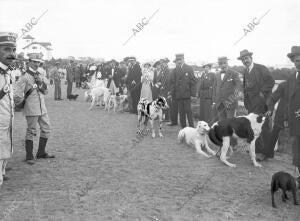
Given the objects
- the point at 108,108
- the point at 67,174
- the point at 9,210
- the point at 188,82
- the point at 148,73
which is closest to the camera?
the point at 9,210

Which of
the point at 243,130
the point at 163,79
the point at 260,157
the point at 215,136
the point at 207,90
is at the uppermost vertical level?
the point at 163,79

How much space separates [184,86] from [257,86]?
13.3 feet

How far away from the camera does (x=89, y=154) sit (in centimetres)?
888

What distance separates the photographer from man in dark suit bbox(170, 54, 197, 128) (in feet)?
40.2

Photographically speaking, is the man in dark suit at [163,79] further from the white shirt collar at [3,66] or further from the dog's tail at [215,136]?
the white shirt collar at [3,66]

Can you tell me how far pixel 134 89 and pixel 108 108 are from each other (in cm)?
188

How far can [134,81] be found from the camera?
1655 cm

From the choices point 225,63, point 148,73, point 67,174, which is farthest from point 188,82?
point 67,174

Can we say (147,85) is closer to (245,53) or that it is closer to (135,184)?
(245,53)

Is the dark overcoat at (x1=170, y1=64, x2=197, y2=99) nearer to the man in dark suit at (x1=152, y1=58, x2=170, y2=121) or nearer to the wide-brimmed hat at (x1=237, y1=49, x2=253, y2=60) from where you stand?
the man in dark suit at (x1=152, y1=58, x2=170, y2=121)

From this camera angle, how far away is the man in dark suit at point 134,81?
656 inches

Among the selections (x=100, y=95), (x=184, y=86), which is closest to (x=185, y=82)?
(x=184, y=86)

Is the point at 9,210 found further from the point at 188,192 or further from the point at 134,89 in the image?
the point at 134,89

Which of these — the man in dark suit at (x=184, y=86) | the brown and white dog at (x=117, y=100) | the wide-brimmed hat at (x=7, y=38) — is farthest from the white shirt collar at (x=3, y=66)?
the brown and white dog at (x=117, y=100)
